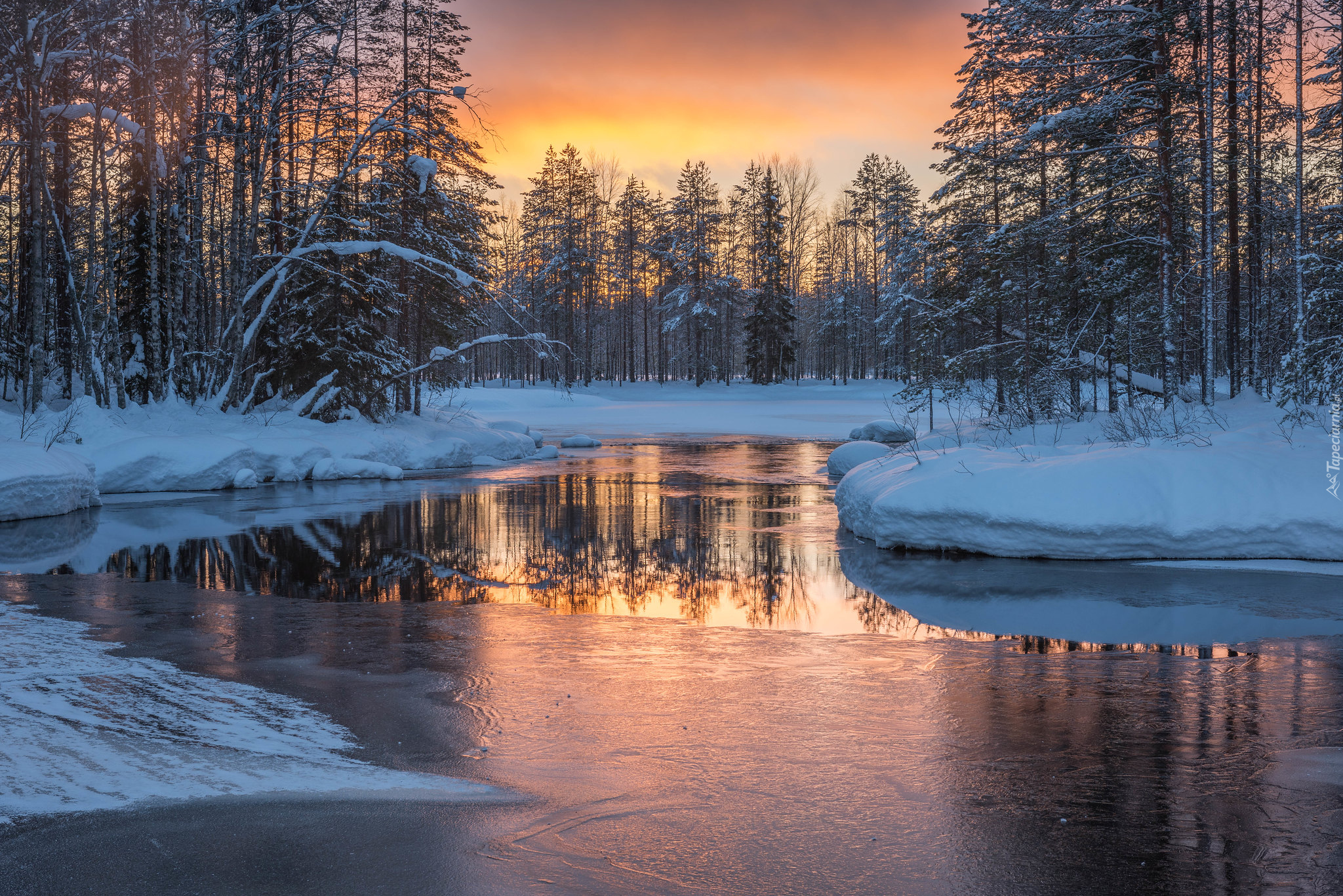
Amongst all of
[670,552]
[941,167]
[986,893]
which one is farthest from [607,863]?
[941,167]

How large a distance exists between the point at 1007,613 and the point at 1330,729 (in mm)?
3206

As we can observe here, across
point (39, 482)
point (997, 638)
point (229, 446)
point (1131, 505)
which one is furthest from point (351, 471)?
point (997, 638)

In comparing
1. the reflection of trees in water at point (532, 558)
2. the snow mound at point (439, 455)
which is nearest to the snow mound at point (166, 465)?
the reflection of trees in water at point (532, 558)

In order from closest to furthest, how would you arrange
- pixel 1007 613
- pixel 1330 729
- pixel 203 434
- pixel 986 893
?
pixel 986 893 → pixel 1330 729 → pixel 1007 613 → pixel 203 434

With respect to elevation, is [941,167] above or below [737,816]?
above

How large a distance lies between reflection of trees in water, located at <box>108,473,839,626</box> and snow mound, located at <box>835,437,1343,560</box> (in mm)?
1568

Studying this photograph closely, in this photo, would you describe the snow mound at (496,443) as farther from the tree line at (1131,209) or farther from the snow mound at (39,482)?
the snow mound at (39,482)

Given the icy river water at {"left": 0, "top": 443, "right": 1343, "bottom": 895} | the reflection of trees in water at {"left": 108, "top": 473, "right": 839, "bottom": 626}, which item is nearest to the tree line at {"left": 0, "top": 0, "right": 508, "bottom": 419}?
the reflection of trees in water at {"left": 108, "top": 473, "right": 839, "bottom": 626}

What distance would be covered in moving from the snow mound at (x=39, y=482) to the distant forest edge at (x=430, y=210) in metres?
5.03

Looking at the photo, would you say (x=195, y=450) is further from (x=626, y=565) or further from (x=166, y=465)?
(x=626, y=565)

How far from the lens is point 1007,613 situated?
831 centimetres

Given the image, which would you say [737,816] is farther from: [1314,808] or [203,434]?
[203,434]

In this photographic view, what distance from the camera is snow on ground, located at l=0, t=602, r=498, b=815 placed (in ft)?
14.1

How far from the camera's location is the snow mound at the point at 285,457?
2033cm
